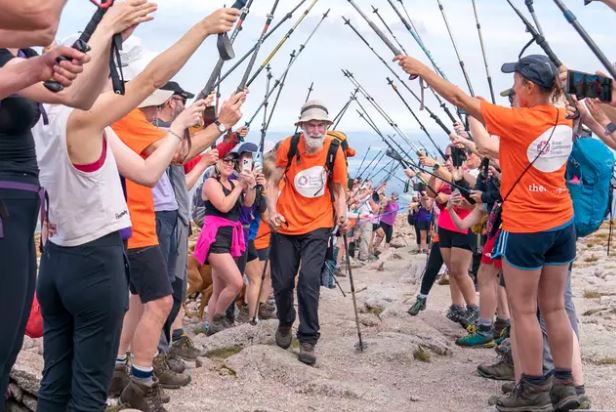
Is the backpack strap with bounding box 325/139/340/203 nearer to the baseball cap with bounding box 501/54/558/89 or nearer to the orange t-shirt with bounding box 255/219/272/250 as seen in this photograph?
the orange t-shirt with bounding box 255/219/272/250

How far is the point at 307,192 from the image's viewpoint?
8102mm

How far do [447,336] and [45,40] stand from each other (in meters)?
8.02

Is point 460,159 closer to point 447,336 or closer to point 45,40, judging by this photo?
point 447,336

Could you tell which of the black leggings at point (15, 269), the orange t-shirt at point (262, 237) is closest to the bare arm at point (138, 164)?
the black leggings at point (15, 269)

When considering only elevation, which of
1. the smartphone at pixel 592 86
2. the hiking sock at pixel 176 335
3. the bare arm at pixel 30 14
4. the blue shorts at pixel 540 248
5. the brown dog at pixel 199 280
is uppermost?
the bare arm at pixel 30 14

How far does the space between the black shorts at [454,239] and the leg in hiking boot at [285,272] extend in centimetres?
249

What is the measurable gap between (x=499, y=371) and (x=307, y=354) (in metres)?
1.86

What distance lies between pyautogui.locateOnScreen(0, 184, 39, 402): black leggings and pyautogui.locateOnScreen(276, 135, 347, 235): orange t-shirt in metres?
4.70

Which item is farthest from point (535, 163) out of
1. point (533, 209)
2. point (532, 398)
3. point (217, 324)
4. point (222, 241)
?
point (217, 324)

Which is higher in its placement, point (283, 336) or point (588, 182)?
point (588, 182)

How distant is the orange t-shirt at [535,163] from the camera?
217 inches

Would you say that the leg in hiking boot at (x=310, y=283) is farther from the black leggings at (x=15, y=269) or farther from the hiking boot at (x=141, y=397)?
Result: the black leggings at (x=15, y=269)

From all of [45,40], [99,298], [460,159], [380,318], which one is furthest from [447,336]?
[45,40]

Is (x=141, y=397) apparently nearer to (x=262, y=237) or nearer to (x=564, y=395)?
(x=564, y=395)
